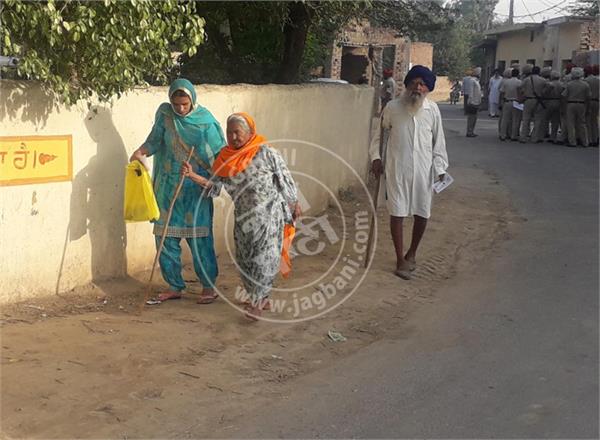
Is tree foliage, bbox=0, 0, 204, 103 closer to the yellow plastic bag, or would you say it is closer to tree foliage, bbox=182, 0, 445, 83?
the yellow plastic bag

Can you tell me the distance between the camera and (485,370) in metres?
5.17

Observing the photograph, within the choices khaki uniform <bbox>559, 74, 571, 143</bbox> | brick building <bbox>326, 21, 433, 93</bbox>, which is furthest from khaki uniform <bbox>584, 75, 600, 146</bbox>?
brick building <bbox>326, 21, 433, 93</bbox>

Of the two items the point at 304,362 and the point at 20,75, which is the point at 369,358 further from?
the point at 20,75

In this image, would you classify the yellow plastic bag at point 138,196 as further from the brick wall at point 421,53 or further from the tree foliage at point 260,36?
the brick wall at point 421,53

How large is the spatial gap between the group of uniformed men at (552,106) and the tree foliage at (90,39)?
47.6 ft

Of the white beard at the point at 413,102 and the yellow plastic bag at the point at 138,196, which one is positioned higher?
the white beard at the point at 413,102

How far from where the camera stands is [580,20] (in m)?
29.1

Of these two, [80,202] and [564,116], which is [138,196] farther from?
[564,116]

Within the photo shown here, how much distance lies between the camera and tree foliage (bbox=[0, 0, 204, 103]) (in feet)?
17.1

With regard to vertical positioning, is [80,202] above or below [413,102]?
below

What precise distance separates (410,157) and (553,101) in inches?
523

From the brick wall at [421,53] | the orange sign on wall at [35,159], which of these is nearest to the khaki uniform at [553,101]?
the orange sign on wall at [35,159]

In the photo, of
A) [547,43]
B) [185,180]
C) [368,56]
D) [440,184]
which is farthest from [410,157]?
[547,43]

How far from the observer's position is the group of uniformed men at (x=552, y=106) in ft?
61.6
